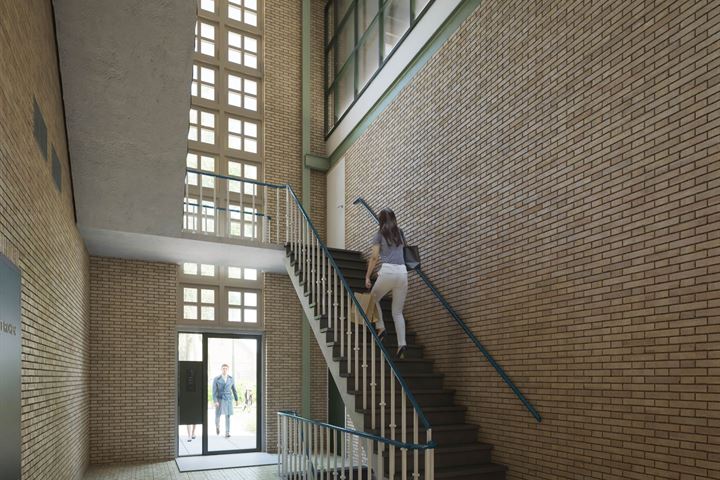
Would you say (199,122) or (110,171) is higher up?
(199,122)

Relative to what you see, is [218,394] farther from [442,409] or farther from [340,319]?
[442,409]

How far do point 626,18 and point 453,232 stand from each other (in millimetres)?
3307

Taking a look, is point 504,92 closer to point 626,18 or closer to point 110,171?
point 626,18

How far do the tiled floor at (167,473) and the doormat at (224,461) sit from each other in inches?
9.7

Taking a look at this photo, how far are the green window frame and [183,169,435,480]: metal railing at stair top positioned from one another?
2.52 meters

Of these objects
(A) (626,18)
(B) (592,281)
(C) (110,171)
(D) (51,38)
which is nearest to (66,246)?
(C) (110,171)

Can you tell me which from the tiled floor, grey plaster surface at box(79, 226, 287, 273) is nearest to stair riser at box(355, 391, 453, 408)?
the tiled floor

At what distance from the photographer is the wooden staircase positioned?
20.5 feet

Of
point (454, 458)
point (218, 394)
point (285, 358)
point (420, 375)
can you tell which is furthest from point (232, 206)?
point (454, 458)

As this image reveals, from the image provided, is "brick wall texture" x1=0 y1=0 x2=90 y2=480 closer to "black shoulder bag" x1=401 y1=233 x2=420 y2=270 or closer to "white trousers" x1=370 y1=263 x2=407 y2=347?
"white trousers" x1=370 y1=263 x2=407 y2=347

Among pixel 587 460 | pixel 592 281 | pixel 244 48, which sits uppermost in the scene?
pixel 244 48

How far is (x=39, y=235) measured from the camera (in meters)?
5.36

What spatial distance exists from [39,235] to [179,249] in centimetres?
485

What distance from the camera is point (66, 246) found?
292 inches
